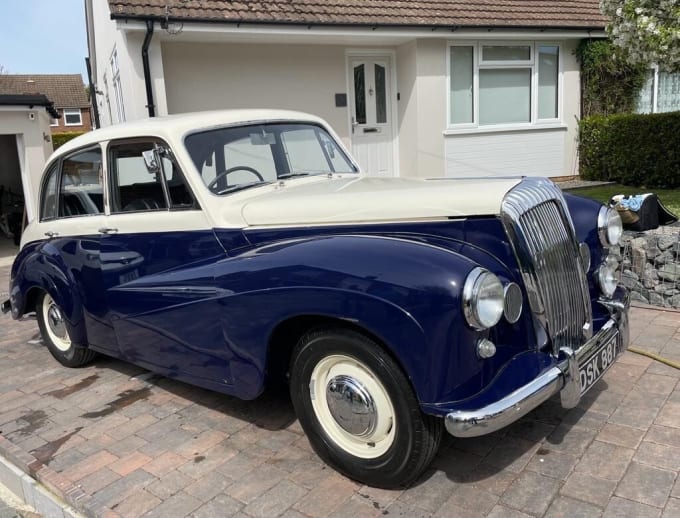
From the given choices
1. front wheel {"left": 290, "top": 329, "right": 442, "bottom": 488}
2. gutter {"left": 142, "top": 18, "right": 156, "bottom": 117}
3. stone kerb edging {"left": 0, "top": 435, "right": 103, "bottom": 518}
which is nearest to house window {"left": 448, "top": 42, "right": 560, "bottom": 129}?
gutter {"left": 142, "top": 18, "right": 156, "bottom": 117}

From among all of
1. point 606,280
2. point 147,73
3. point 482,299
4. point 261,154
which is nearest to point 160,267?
point 261,154

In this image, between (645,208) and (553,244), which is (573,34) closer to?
(645,208)

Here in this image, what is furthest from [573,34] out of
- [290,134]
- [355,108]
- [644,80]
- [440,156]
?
[290,134]

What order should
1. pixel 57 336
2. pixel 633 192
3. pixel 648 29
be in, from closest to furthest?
pixel 57 336 → pixel 648 29 → pixel 633 192

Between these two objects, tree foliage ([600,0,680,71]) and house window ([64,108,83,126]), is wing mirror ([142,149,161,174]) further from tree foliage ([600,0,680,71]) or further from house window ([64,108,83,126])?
house window ([64,108,83,126])

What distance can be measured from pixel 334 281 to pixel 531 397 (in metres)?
0.95

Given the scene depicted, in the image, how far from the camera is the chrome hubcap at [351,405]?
2.58 metres

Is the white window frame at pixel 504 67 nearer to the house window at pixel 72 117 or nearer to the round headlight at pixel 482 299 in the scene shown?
the round headlight at pixel 482 299

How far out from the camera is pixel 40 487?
9.59ft

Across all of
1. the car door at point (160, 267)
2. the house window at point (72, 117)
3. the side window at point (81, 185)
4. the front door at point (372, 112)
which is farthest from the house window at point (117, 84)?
the house window at point (72, 117)

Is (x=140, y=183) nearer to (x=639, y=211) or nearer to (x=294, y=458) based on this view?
(x=294, y=458)

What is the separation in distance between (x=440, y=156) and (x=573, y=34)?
3.44 metres

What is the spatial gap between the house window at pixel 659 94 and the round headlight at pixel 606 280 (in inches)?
382

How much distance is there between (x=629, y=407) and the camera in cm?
322
